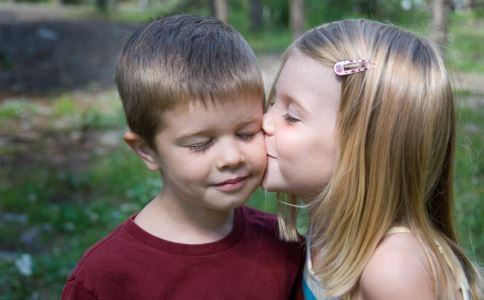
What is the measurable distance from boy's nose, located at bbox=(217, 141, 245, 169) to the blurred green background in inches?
21.6

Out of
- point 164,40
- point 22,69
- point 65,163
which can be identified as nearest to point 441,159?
point 164,40

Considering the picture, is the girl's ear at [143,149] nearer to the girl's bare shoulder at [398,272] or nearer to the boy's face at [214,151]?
the boy's face at [214,151]

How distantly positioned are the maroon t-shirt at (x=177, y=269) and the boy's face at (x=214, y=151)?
16 cm

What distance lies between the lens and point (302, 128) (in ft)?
5.88

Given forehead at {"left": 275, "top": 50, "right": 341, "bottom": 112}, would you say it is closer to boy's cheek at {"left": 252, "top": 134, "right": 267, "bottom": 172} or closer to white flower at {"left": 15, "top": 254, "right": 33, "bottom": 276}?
boy's cheek at {"left": 252, "top": 134, "right": 267, "bottom": 172}

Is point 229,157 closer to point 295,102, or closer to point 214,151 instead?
point 214,151

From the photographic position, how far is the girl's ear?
1851 mm

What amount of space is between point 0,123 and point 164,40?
4.91 meters

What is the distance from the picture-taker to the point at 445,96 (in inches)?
68.2

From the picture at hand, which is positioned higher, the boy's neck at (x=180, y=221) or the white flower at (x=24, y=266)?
the boy's neck at (x=180, y=221)

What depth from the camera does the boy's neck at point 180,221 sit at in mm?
1858

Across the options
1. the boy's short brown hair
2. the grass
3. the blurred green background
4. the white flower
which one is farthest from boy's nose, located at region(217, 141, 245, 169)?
the white flower

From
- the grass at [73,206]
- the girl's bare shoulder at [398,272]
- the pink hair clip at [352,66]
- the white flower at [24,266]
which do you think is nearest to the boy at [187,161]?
the pink hair clip at [352,66]

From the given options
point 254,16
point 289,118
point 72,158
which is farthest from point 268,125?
point 254,16
